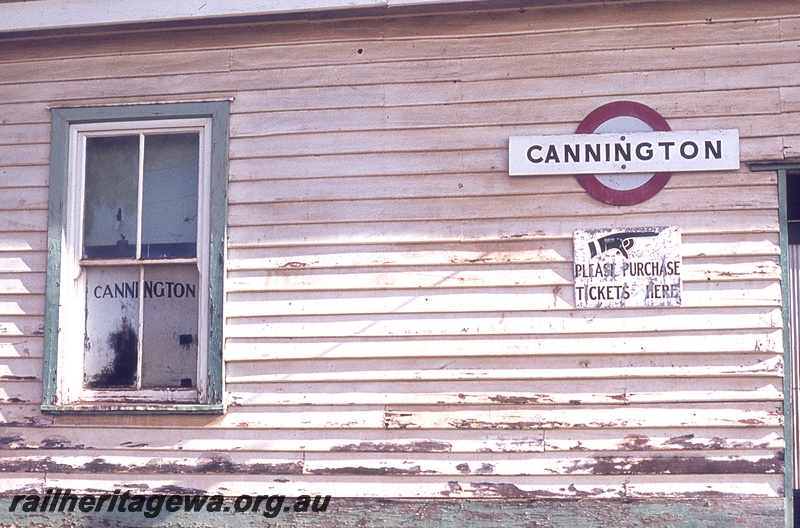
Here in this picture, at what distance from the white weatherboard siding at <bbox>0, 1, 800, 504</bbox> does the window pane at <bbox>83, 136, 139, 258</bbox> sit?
0.29 meters

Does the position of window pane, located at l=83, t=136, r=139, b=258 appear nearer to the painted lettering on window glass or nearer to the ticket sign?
the painted lettering on window glass

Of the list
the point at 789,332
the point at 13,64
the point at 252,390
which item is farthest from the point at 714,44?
the point at 13,64

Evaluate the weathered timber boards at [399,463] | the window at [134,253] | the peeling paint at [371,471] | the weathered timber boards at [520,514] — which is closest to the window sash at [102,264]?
the window at [134,253]

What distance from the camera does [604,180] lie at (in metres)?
4.80

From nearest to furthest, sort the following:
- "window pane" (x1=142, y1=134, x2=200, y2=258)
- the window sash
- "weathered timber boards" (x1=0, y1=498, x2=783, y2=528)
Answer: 1. "weathered timber boards" (x1=0, y1=498, x2=783, y2=528)
2. the window sash
3. "window pane" (x1=142, y1=134, x2=200, y2=258)

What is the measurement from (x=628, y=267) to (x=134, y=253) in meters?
3.07

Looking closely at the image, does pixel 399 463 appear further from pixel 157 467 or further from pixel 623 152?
pixel 623 152

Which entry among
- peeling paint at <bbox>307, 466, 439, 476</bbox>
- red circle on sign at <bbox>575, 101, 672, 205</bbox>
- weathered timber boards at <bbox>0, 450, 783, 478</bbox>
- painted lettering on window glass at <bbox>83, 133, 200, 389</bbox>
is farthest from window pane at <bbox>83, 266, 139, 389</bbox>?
red circle on sign at <bbox>575, 101, 672, 205</bbox>

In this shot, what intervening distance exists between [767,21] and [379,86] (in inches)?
91.7

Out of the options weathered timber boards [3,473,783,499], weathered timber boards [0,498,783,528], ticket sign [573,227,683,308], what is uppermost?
ticket sign [573,227,683,308]

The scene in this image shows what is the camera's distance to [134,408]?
4957 mm

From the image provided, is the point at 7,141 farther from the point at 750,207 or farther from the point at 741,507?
the point at 741,507

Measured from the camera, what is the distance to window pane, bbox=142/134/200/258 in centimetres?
517

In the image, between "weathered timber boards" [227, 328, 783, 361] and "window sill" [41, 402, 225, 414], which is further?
"window sill" [41, 402, 225, 414]
